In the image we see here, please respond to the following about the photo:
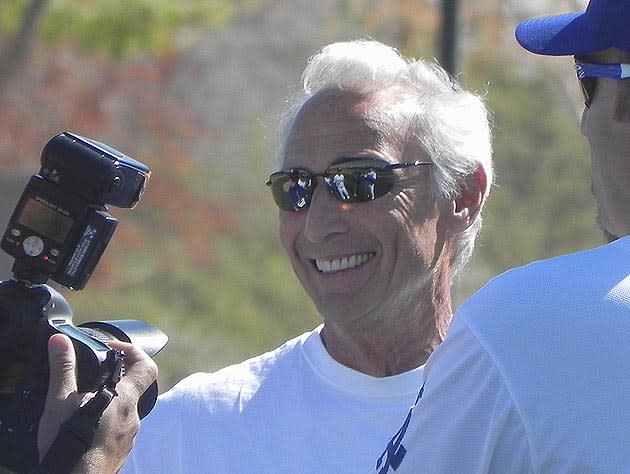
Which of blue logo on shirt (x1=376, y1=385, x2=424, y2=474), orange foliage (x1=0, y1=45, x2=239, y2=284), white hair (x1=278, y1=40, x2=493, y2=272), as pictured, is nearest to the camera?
blue logo on shirt (x1=376, y1=385, x2=424, y2=474)

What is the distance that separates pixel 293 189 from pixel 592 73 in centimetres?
133

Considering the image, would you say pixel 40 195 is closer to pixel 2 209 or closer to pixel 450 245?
pixel 450 245

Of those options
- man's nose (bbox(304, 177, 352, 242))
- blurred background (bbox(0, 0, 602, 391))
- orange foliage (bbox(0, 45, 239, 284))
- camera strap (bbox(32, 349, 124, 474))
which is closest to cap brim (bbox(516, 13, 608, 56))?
camera strap (bbox(32, 349, 124, 474))

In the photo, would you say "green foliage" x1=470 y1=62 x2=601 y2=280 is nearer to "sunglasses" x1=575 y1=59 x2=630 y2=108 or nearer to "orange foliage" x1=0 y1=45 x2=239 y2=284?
"orange foliage" x1=0 y1=45 x2=239 y2=284

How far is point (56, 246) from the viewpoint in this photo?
7.23 ft

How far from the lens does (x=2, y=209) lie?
7.28 metres

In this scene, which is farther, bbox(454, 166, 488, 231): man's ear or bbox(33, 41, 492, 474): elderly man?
bbox(454, 166, 488, 231): man's ear

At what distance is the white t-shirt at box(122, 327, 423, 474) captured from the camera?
2.87 metres

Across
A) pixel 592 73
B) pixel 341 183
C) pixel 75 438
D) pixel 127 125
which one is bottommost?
pixel 127 125

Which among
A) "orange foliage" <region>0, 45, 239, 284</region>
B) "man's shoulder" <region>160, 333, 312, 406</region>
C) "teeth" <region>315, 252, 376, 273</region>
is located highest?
"teeth" <region>315, 252, 376, 273</region>

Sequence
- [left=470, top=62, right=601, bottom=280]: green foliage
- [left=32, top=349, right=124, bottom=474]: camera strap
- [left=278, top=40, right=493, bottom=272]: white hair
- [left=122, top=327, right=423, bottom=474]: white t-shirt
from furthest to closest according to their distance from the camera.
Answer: [left=470, top=62, right=601, bottom=280]: green foliage, [left=278, top=40, right=493, bottom=272]: white hair, [left=122, top=327, right=423, bottom=474]: white t-shirt, [left=32, top=349, right=124, bottom=474]: camera strap

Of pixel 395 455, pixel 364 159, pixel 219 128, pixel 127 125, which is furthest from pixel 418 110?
pixel 219 128

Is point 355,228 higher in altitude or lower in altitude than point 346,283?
higher

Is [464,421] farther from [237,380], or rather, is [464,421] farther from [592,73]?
[237,380]
